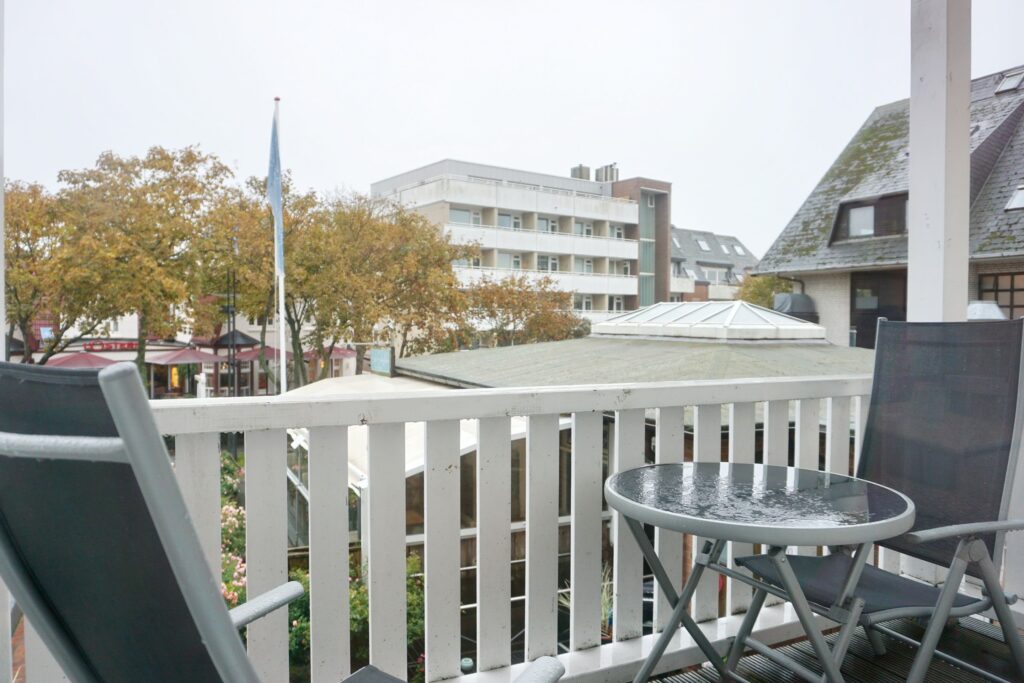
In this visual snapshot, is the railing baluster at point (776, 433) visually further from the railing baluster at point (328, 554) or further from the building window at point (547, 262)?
the building window at point (547, 262)

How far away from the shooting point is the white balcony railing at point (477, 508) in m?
1.33

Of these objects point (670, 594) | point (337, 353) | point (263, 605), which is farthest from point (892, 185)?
point (337, 353)

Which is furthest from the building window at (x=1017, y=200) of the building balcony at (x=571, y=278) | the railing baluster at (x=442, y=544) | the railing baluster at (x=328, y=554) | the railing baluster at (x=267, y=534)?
the building balcony at (x=571, y=278)

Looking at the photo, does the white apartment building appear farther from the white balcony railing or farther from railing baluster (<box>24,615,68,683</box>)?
railing baluster (<box>24,615,68,683</box>)

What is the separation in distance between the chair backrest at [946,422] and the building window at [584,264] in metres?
7.63

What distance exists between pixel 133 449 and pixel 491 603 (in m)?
1.24

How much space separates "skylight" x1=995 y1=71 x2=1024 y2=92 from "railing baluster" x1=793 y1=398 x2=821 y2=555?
10.0 feet

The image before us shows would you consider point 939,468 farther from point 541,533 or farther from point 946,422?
point 541,533

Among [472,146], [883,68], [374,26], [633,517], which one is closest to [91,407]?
[633,517]

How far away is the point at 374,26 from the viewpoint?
7598mm

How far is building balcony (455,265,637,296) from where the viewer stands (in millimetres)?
9461

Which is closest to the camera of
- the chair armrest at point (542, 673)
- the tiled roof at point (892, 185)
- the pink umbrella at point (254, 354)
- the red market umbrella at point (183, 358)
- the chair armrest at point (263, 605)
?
the chair armrest at point (542, 673)

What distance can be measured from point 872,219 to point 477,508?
389 cm

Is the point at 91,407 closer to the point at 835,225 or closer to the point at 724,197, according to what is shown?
the point at 835,225
